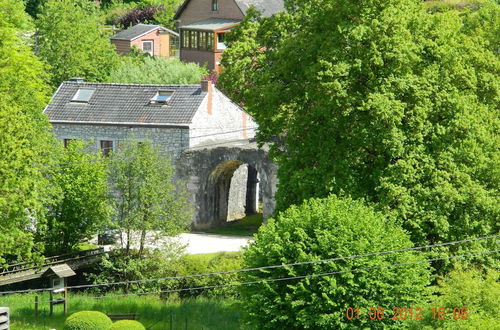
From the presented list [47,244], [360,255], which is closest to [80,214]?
[47,244]

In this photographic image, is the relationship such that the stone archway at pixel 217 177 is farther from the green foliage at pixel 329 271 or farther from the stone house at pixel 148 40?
the stone house at pixel 148 40

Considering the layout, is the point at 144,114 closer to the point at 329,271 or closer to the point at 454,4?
the point at 329,271

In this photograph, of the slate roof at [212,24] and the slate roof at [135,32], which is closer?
the slate roof at [212,24]

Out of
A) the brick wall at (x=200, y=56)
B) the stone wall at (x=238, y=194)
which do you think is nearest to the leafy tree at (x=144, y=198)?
the stone wall at (x=238, y=194)

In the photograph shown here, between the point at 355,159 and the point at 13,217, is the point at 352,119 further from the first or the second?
the point at 13,217

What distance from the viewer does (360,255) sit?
33031mm

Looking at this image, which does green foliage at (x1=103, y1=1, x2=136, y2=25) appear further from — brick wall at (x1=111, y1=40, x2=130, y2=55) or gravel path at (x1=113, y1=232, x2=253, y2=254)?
gravel path at (x1=113, y1=232, x2=253, y2=254)

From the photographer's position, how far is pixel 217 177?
5716 cm

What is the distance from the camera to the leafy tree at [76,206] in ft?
157

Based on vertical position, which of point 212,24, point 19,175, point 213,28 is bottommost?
point 19,175

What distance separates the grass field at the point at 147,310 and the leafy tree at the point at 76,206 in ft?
12.2

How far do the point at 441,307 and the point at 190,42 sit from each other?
60.9m

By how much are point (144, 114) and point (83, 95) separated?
4165 millimetres

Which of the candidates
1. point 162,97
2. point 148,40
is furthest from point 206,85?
point 148,40
